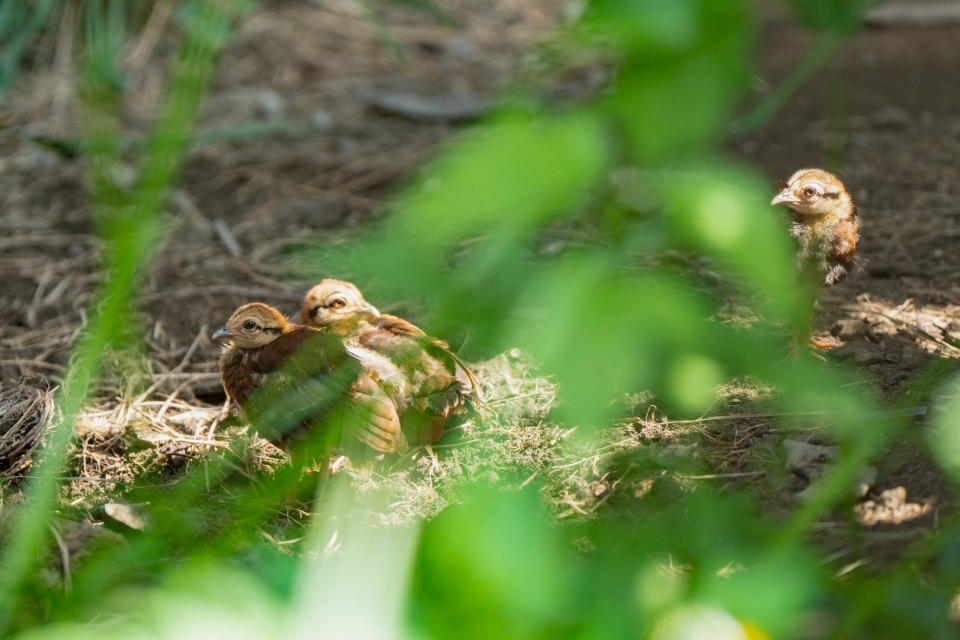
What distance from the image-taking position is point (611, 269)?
0.84m

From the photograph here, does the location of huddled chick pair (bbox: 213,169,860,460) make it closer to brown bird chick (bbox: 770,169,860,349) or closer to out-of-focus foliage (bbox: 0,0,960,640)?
brown bird chick (bbox: 770,169,860,349)

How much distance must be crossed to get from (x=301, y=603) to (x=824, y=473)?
2.24 meters

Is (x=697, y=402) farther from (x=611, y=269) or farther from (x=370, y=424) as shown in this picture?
(x=370, y=424)

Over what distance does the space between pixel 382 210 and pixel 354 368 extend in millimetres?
2118

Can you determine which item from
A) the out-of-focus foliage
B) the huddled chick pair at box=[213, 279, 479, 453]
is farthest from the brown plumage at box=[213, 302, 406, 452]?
the out-of-focus foliage

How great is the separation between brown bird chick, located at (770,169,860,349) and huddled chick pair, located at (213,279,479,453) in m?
1.31

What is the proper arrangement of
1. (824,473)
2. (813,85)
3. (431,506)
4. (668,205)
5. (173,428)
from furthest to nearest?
(813,85) → (173,428) → (431,506) → (824,473) → (668,205)

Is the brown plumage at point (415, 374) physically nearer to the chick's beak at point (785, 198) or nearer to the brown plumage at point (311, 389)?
the brown plumage at point (311, 389)

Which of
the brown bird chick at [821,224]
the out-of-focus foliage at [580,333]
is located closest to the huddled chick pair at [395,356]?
the brown bird chick at [821,224]

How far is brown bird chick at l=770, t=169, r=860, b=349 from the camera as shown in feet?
11.1

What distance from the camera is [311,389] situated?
3.22m

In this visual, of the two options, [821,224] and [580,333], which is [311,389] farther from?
[580,333]

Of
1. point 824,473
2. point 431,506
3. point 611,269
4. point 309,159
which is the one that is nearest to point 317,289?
point 431,506

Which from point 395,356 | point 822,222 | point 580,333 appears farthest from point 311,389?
point 580,333
